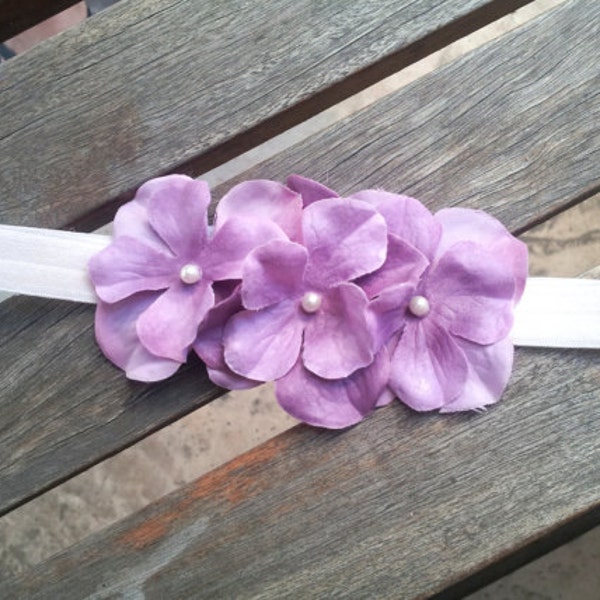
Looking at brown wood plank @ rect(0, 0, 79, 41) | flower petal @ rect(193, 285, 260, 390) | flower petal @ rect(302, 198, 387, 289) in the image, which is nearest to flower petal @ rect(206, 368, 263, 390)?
flower petal @ rect(193, 285, 260, 390)

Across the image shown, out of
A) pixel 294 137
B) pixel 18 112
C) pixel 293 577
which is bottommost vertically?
pixel 294 137

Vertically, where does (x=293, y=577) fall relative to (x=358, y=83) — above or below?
below

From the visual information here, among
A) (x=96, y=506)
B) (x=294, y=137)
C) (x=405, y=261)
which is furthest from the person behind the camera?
(x=294, y=137)

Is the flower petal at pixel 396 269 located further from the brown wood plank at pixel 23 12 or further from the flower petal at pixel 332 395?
the brown wood plank at pixel 23 12

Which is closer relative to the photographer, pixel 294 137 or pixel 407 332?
pixel 407 332

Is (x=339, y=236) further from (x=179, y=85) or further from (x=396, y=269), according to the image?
Answer: (x=179, y=85)

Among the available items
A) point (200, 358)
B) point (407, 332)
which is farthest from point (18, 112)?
point (407, 332)

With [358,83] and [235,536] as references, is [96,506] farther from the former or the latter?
[358,83]

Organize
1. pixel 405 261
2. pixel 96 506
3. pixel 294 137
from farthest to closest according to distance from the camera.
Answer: pixel 294 137, pixel 96 506, pixel 405 261
